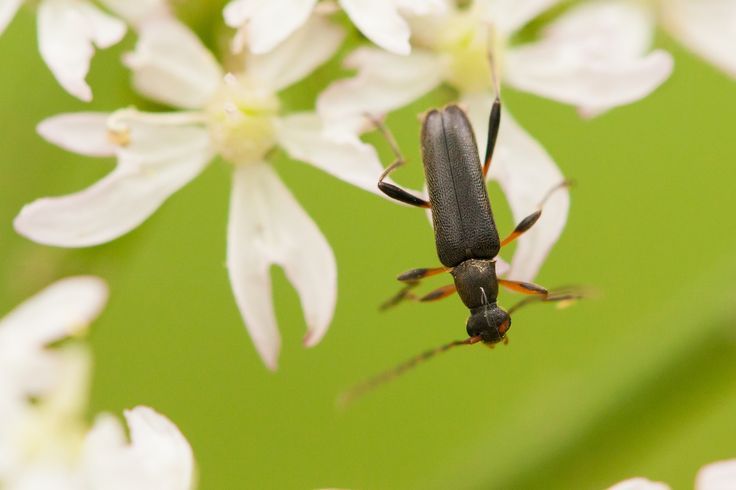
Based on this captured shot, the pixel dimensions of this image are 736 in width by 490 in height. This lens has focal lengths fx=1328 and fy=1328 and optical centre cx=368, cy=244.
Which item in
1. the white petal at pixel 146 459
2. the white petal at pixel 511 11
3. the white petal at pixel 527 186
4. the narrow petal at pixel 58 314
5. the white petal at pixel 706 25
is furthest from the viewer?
the white petal at pixel 706 25

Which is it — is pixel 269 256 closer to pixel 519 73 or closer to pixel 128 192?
pixel 128 192

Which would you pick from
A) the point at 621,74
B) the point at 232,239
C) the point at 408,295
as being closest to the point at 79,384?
the point at 232,239

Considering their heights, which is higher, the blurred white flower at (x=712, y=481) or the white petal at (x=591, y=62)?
the white petal at (x=591, y=62)

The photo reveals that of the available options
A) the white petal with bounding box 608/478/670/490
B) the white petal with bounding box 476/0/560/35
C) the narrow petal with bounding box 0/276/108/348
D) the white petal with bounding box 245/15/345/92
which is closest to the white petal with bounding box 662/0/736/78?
the white petal with bounding box 476/0/560/35

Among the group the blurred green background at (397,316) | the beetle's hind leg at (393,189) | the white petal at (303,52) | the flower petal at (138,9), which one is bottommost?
the beetle's hind leg at (393,189)

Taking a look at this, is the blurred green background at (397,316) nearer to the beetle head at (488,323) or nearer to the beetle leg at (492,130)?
the beetle head at (488,323)

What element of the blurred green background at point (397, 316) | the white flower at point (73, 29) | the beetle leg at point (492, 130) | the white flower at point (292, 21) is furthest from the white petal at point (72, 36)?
the blurred green background at point (397, 316)

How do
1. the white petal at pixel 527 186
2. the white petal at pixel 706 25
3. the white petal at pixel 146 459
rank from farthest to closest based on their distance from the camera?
1. the white petal at pixel 706 25
2. the white petal at pixel 527 186
3. the white petal at pixel 146 459
